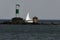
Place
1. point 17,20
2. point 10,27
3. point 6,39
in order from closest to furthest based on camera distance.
Result: point 6,39, point 17,20, point 10,27

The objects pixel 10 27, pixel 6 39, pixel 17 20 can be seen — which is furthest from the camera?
pixel 10 27

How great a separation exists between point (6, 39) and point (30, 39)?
226 cm

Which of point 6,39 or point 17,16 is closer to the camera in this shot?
point 6,39

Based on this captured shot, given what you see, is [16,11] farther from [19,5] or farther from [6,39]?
[6,39]

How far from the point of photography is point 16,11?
54188 mm

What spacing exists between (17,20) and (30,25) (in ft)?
18.4

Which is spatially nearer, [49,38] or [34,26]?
[49,38]

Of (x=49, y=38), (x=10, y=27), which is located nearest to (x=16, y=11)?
(x=10, y=27)

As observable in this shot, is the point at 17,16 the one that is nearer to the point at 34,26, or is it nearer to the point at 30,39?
the point at 34,26

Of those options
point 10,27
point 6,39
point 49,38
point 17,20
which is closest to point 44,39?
point 49,38

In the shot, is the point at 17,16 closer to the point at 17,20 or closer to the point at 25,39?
the point at 17,20

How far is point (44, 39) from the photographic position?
3806 centimetres

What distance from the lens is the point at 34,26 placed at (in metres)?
56.6

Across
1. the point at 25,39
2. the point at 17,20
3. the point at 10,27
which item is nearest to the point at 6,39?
the point at 25,39
